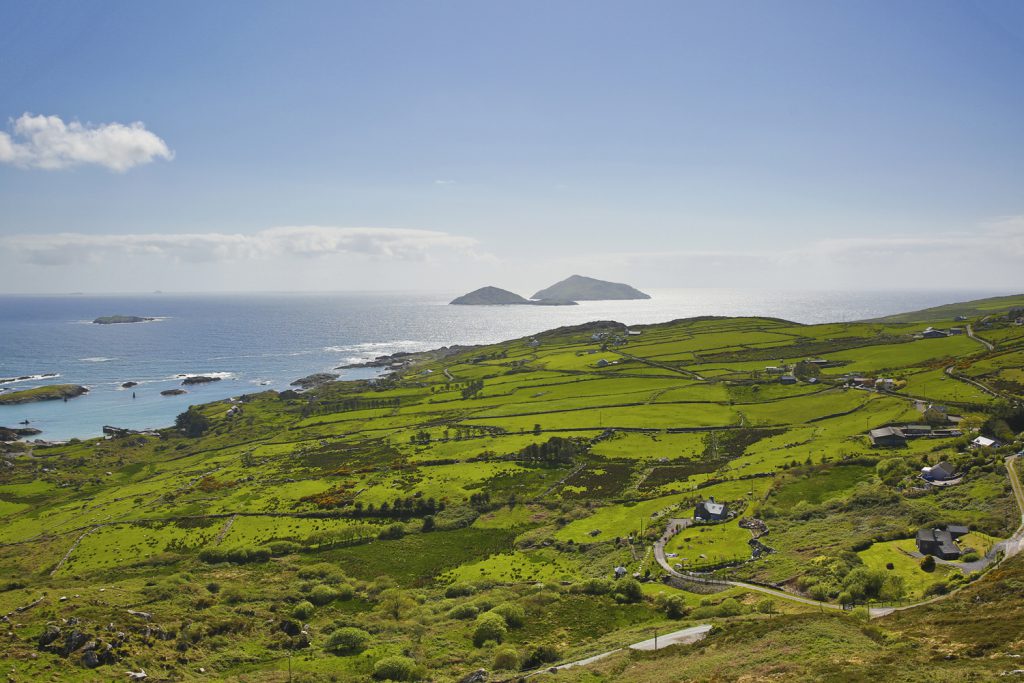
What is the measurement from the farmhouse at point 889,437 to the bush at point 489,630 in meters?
64.0

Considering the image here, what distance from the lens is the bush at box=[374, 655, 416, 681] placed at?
35031mm

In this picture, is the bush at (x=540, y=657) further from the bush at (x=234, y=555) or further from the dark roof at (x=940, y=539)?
the bush at (x=234, y=555)

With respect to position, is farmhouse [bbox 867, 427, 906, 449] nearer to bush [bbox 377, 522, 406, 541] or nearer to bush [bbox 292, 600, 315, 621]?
bush [bbox 377, 522, 406, 541]

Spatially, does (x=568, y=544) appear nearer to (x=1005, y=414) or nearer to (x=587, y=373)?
(x=1005, y=414)

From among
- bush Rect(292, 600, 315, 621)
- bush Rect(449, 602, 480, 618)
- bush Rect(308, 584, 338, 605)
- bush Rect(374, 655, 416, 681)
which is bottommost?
bush Rect(308, 584, 338, 605)

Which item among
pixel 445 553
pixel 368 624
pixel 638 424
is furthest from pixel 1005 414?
pixel 368 624

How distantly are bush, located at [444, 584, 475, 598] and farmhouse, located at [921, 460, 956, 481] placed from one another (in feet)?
164

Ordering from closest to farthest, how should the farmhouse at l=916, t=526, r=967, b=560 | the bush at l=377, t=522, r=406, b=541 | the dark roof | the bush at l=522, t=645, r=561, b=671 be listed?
1. the bush at l=522, t=645, r=561, b=671
2. the farmhouse at l=916, t=526, r=967, b=560
3. the dark roof
4. the bush at l=377, t=522, r=406, b=541

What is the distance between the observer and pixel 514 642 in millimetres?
39375

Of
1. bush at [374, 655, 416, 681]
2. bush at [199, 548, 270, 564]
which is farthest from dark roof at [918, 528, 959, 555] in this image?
bush at [199, 548, 270, 564]

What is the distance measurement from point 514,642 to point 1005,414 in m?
72.0

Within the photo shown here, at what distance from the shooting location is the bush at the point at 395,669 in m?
35.0

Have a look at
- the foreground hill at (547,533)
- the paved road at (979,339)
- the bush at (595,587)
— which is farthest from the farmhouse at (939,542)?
the paved road at (979,339)

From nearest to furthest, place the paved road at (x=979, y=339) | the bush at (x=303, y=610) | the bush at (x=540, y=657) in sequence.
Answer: the bush at (x=540, y=657), the bush at (x=303, y=610), the paved road at (x=979, y=339)
